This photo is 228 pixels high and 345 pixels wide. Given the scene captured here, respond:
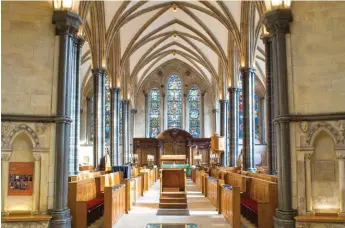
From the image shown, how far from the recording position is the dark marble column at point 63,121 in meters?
9.15

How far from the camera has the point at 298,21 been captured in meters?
9.70

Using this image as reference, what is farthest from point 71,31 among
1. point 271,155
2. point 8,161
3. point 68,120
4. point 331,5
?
point 271,155

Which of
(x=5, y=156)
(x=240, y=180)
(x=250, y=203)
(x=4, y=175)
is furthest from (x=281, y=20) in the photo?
(x=4, y=175)

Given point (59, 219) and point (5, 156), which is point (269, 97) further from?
point (5, 156)

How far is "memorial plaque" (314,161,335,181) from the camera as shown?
910 centimetres

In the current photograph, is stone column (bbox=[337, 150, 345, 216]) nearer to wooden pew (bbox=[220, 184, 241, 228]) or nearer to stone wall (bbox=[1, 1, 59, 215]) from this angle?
wooden pew (bbox=[220, 184, 241, 228])

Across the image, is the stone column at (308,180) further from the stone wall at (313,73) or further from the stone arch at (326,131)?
the stone arch at (326,131)

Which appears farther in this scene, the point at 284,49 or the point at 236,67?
the point at 236,67

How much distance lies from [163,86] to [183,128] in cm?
477

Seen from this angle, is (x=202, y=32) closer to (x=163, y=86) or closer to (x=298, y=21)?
(x=163, y=86)

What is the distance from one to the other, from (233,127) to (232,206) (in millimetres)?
15722

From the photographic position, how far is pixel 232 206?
33.0 feet

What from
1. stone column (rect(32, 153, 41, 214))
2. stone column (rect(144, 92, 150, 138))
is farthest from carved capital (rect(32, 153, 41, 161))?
stone column (rect(144, 92, 150, 138))

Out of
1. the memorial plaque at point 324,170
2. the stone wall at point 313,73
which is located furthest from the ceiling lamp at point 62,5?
the memorial plaque at point 324,170
